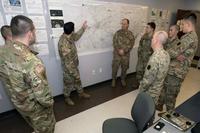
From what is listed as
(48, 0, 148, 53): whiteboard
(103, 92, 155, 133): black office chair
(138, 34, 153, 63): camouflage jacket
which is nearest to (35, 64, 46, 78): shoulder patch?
(103, 92, 155, 133): black office chair

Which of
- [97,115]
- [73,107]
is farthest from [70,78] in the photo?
[97,115]

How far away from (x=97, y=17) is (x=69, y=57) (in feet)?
3.80

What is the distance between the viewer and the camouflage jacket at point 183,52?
2268 millimetres

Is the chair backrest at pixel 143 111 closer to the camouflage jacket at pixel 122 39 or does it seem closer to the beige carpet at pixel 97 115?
the beige carpet at pixel 97 115

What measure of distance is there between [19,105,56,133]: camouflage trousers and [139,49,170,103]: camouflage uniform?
1.26 m

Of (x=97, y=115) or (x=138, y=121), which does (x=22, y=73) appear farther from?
(x=97, y=115)

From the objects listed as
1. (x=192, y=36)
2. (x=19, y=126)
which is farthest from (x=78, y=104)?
(x=192, y=36)

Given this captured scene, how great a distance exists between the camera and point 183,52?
91.4 inches

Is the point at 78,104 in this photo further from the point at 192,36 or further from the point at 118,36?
the point at 192,36

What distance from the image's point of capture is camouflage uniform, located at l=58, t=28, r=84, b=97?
8.85 ft

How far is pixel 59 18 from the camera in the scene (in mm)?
2785

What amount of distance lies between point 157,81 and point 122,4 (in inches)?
90.1

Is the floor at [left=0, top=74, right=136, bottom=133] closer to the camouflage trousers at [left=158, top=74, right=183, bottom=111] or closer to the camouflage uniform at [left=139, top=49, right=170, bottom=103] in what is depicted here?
the camouflage trousers at [left=158, top=74, right=183, bottom=111]

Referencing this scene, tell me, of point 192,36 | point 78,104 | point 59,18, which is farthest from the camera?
point 78,104
